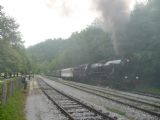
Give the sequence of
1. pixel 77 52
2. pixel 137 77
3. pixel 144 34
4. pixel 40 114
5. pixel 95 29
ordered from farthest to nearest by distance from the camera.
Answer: pixel 77 52
pixel 95 29
pixel 144 34
pixel 137 77
pixel 40 114

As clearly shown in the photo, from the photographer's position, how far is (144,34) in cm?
3778

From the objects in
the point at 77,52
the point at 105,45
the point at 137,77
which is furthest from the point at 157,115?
the point at 77,52

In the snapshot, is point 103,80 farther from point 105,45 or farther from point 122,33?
point 105,45

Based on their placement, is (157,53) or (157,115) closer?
(157,115)

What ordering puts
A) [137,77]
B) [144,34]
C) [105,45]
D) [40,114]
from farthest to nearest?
[105,45], [144,34], [137,77], [40,114]

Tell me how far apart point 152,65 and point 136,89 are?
10.3 feet

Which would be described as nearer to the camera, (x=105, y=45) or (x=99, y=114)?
(x=99, y=114)

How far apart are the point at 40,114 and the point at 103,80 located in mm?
23142

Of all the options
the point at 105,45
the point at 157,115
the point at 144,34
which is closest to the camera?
the point at 157,115

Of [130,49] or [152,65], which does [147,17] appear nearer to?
[130,49]

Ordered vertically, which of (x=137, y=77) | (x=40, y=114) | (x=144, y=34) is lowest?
(x=40, y=114)

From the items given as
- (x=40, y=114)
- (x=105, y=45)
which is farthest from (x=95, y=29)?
(x=40, y=114)

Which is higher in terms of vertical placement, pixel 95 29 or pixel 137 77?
pixel 95 29

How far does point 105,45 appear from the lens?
5297cm
